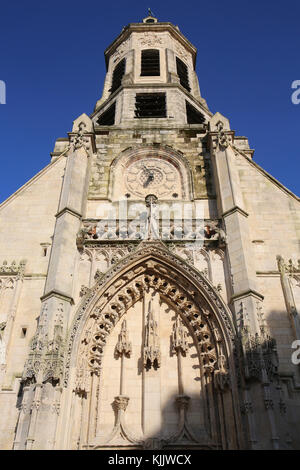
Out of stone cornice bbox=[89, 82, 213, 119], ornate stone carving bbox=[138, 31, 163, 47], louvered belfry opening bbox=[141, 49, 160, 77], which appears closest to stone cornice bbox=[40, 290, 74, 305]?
stone cornice bbox=[89, 82, 213, 119]

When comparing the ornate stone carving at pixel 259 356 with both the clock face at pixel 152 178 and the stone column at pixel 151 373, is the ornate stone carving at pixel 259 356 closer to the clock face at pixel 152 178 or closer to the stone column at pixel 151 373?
the stone column at pixel 151 373

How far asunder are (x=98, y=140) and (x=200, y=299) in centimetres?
747

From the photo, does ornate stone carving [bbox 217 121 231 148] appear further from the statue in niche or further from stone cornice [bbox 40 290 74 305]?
the statue in niche

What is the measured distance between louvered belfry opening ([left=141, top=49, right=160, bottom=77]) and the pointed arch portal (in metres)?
12.3

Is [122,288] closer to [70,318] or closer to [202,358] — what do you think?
[70,318]

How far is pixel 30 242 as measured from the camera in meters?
11.9

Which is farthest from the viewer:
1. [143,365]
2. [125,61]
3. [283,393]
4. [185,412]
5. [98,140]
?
[125,61]

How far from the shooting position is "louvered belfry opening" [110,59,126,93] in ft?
69.9

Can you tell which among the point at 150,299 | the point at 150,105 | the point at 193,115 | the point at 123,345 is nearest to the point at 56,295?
the point at 123,345

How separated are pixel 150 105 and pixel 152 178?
19.4 ft

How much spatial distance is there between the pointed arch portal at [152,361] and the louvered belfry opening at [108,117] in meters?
9.80

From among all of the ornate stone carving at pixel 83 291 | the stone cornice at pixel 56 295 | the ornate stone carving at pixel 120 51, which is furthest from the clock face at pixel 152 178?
the ornate stone carving at pixel 120 51

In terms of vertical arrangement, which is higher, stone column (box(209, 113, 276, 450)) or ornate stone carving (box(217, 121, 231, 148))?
ornate stone carving (box(217, 121, 231, 148))

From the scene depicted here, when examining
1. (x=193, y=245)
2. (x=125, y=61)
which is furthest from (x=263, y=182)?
(x=125, y=61)
